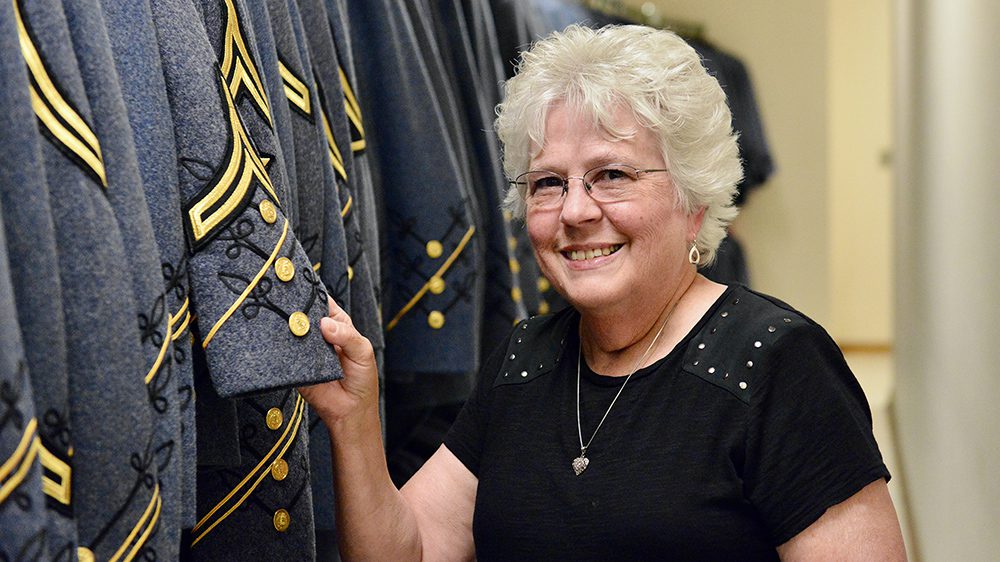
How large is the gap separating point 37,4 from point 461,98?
1.30 metres

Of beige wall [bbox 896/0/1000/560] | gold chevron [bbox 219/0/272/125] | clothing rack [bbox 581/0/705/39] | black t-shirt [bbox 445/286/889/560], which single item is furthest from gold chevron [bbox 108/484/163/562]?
clothing rack [bbox 581/0/705/39]

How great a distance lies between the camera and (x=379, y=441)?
1.42m

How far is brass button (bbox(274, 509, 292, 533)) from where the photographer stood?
1268mm

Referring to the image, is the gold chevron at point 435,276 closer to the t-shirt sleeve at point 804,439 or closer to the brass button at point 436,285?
the brass button at point 436,285

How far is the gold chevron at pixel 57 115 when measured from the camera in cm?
90

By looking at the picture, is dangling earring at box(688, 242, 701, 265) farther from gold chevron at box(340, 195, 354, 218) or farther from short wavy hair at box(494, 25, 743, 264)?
gold chevron at box(340, 195, 354, 218)

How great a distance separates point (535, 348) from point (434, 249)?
29cm

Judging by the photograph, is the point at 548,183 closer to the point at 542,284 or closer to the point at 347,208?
the point at 347,208

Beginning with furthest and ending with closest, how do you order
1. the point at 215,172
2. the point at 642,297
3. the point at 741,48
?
the point at 741,48
the point at 642,297
the point at 215,172

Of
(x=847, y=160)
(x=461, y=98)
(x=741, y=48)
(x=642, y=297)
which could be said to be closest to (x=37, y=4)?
(x=642, y=297)

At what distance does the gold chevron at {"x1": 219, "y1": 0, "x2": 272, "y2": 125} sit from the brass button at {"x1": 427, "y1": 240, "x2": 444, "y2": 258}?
2.08 feet

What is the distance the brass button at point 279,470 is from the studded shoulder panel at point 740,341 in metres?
0.51

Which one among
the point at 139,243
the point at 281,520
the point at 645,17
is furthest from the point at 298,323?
the point at 645,17

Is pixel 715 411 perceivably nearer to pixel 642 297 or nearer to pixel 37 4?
pixel 642 297
